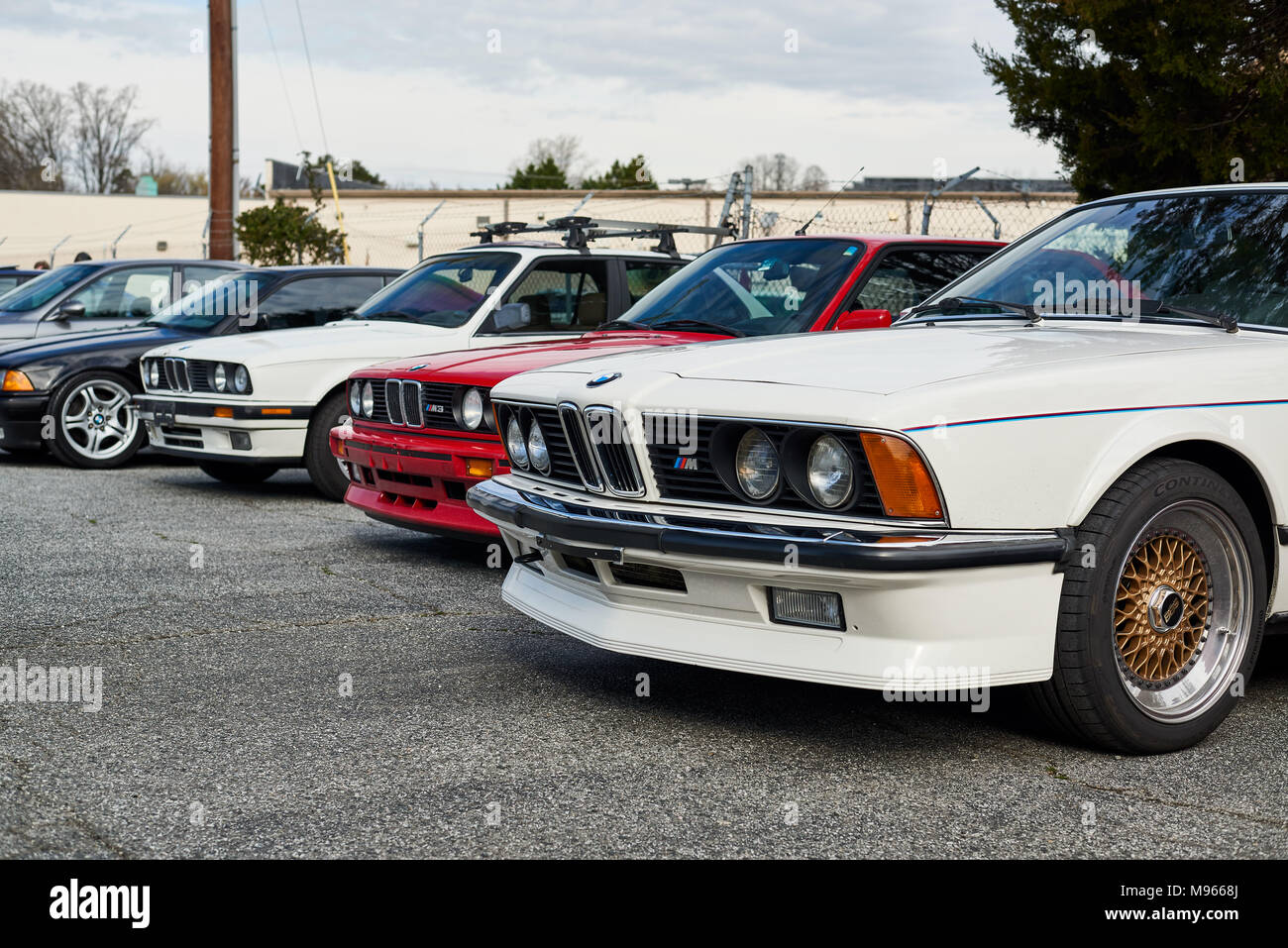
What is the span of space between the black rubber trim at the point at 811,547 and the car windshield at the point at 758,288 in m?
2.48

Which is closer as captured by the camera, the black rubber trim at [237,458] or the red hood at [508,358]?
the red hood at [508,358]

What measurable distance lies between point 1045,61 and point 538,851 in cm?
915

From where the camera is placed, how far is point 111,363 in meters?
9.97

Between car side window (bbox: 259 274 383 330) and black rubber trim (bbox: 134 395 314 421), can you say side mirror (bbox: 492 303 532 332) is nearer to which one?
black rubber trim (bbox: 134 395 314 421)

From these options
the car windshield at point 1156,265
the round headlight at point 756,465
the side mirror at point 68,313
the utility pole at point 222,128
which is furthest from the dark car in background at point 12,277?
the round headlight at point 756,465

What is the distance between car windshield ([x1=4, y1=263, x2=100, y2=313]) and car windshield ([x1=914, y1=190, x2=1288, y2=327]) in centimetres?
909

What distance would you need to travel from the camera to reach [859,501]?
3.32m

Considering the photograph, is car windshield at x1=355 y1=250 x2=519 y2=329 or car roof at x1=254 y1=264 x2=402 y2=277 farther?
car roof at x1=254 y1=264 x2=402 y2=277

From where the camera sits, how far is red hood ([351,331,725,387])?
5926 mm

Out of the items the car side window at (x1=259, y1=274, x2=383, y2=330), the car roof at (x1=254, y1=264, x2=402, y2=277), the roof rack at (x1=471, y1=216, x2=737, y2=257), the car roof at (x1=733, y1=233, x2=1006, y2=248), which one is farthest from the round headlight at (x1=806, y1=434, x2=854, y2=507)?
the car roof at (x1=254, y1=264, x2=402, y2=277)

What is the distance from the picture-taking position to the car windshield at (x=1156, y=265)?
420 cm

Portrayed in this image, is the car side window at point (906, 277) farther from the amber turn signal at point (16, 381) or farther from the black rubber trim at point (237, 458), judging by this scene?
the amber turn signal at point (16, 381)
